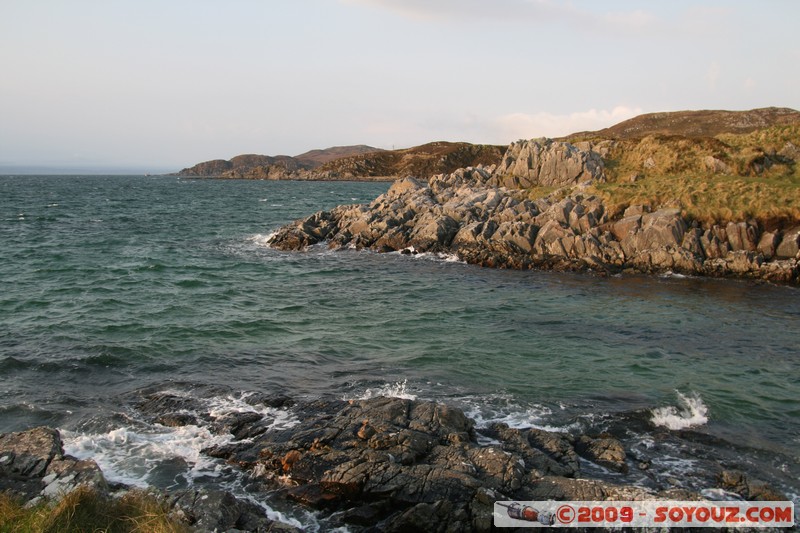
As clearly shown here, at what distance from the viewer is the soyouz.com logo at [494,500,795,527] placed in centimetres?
1100

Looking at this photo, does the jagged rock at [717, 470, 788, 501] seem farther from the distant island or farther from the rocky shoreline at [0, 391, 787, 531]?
the distant island

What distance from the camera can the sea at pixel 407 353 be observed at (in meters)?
15.0

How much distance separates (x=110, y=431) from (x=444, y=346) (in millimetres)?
12127

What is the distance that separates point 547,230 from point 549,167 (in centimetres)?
1452

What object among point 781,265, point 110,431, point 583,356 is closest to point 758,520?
point 583,356

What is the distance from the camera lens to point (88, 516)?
31.4ft

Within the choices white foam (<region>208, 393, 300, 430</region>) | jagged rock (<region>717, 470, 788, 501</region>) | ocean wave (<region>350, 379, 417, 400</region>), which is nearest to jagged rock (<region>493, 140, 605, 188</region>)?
ocean wave (<region>350, 379, 417, 400</region>)

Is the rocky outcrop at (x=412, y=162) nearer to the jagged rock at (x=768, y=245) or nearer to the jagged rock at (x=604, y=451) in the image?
the jagged rock at (x=768, y=245)

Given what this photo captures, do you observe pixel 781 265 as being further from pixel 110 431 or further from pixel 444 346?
pixel 110 431

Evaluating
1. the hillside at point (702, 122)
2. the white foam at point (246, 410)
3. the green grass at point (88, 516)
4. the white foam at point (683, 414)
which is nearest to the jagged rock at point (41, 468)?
the green grass at point (88, 516)

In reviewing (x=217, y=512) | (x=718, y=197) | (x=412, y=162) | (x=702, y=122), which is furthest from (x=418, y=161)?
(x=217, y=512)

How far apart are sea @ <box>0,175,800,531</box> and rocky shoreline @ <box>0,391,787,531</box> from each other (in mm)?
473

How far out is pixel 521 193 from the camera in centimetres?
4797

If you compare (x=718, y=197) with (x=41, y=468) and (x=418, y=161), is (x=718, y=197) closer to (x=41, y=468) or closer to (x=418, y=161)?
(x=41, y=468)
